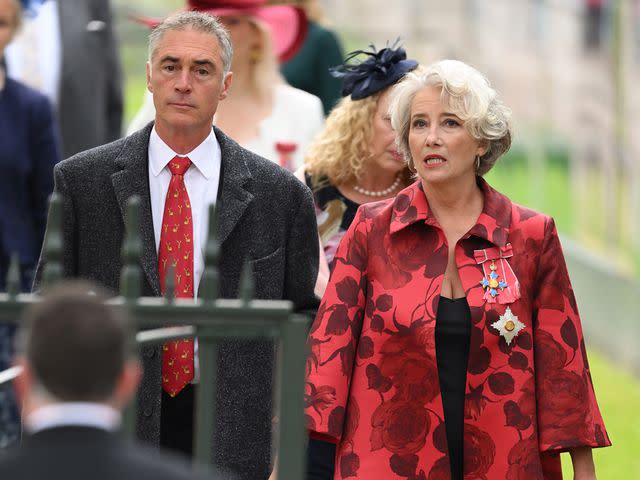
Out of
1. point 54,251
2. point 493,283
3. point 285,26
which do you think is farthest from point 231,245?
point 285,26

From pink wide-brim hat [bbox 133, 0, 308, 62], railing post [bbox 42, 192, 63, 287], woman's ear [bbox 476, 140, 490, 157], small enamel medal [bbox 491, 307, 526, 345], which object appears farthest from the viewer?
pink wide-brim hat [bbox 133, 0, 308, 62]

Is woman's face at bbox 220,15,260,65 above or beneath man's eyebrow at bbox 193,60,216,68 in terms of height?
above

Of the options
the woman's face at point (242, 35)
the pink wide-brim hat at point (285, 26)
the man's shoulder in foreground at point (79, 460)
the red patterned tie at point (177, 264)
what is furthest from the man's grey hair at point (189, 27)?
the man's shoulder in foreground at point (79, 460)

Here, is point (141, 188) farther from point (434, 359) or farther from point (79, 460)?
point (79, 460)

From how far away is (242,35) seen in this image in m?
7.86

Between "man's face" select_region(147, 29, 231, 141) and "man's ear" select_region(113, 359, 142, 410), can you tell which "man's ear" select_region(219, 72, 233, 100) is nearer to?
"man's face" select_region(147, 29, 231, 141)

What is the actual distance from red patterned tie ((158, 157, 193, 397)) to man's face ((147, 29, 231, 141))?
0.22m

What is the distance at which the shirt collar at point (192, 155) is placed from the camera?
5688mm

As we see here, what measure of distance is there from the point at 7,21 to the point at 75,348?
484cm

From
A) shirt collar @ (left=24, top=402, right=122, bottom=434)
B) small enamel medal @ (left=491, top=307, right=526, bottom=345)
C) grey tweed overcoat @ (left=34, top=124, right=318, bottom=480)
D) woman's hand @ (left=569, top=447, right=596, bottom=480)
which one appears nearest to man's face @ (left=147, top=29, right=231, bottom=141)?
grey tweed overcoat @ (left=34, top=124, right=318, bottom=480)

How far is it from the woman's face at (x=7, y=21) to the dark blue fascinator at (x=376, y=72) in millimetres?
1673

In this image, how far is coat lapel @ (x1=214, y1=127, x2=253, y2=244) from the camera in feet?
18.4

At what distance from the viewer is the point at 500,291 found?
5.46 metres

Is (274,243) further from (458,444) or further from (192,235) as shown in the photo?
(458,444)
